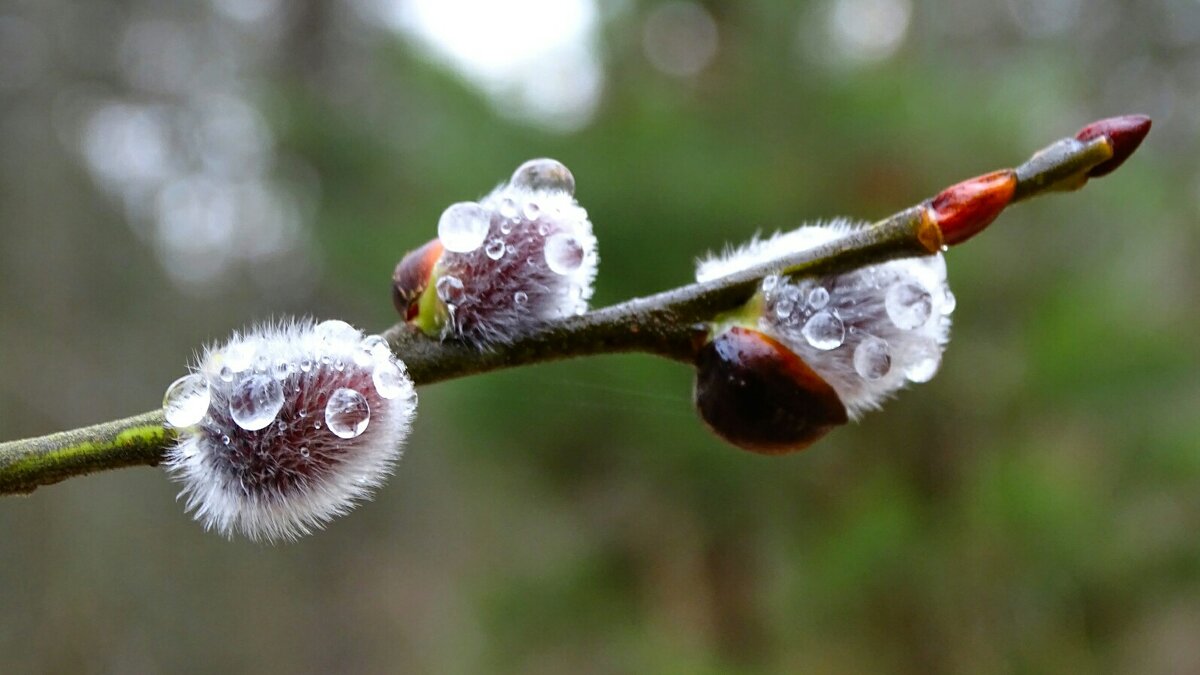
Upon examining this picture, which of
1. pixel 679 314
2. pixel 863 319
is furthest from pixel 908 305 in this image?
pixel 679 314

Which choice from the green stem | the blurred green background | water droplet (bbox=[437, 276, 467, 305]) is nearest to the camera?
the green stem

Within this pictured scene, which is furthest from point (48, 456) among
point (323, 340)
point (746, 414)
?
point (746, 414)

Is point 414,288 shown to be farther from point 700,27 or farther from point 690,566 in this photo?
point 700,27

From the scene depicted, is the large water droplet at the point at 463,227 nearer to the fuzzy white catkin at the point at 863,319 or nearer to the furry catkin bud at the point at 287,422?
the furry catkin bud at the point at 287,422

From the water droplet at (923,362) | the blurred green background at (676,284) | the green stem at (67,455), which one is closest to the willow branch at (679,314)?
the green stem at (67,455)

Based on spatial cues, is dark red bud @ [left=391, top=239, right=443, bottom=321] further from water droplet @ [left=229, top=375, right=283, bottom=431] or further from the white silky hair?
water droplet @ [left=229, top=375, right=283, bottom=431]

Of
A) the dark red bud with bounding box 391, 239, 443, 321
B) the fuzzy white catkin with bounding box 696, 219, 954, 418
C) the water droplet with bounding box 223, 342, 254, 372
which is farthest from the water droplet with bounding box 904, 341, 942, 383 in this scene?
the water droplet with bounding box 223, 342, 254, 372

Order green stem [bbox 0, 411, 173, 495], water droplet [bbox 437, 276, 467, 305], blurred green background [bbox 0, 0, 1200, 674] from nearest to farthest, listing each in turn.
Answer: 1. green stem [bbox 0, 411, 173, 495]
2. water droplet [bbox 437, 276, 467, 305]
3. blurred green background [bbox 0, 0, 1200, 674]
